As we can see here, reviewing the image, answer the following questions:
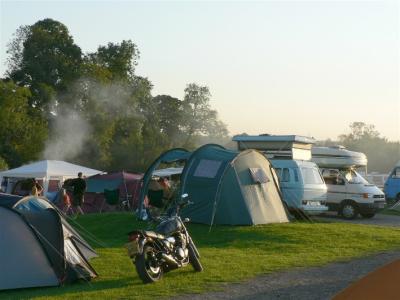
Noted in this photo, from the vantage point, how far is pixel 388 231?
1833 centimetres

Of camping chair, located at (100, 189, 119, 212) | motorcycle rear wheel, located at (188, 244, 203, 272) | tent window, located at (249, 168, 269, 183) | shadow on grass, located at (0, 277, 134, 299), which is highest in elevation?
tent window, located at (249, 168, 269, 183)

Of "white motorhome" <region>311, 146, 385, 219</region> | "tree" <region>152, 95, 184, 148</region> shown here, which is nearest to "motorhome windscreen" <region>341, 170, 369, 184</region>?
"white motorhome" <region>311, 146, 385, 219</region>

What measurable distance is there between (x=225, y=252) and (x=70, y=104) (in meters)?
39.3

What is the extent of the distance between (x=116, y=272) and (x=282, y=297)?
339 centimetres

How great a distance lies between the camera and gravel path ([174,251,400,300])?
10.1 meters

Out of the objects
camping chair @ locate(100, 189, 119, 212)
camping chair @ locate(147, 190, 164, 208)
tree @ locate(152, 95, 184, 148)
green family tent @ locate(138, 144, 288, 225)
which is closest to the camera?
green family tent @ locate(138, 144, 288, 225)

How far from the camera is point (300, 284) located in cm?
1095

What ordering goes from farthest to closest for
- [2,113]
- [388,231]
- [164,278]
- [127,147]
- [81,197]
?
1. [127,147]
2. [2,113]
3. [81,197]
4. [388,231]
5. [164,278]

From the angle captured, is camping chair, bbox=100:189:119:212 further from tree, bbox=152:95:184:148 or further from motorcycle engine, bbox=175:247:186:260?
tree, bbox=152:95:184:148

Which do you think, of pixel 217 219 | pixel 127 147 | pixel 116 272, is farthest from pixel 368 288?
pixel 127 147

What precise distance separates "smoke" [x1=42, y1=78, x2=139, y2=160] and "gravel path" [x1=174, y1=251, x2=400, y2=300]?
39.8 metres

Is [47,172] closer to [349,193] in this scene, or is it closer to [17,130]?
[349,193]

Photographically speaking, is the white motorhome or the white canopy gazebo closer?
the white motorhome

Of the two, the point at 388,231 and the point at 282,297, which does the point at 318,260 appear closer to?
the point at 282,297
